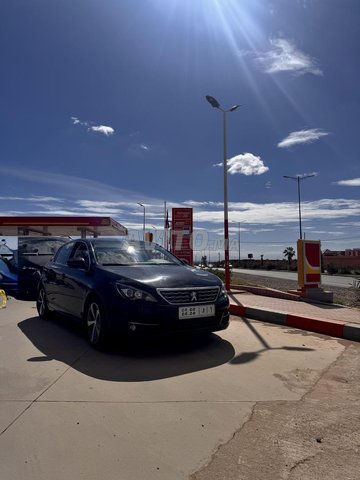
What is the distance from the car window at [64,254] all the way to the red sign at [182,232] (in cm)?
1194

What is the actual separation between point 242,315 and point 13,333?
4.55m

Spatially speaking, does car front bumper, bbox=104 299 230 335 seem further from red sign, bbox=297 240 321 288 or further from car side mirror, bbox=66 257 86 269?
red sign, bbox=297 240 321 288

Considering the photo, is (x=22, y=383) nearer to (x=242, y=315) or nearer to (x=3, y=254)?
(x=242, y=315)

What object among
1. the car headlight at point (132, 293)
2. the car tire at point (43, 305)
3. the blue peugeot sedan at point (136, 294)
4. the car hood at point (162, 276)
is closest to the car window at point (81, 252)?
the blue peugeot sedan at point (136, 294)

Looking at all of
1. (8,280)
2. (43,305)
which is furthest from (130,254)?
(8,280)

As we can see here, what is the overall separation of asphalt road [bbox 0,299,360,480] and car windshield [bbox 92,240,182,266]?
1.26 meters

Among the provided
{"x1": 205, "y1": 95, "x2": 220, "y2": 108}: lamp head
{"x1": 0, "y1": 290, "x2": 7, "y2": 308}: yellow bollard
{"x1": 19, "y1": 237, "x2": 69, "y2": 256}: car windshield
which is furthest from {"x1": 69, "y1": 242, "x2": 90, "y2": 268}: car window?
{"x1": 205, "y1": 95, "x2": 220, "y2": 108}: lamp head

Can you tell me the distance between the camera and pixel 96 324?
5.60 m

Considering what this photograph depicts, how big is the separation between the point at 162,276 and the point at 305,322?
10.5 feet

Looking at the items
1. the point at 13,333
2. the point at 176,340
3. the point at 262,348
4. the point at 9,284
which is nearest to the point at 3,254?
the point at 9,284

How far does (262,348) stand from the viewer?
5785 mm

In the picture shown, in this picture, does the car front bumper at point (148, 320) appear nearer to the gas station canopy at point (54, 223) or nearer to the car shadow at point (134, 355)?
the car shadow at point (134, 355)

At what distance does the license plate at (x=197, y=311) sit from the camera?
5184 millimetres

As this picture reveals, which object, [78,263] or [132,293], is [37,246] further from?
[132,293]
